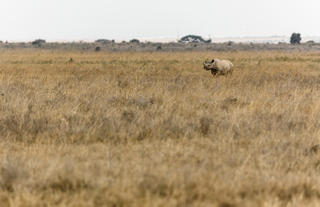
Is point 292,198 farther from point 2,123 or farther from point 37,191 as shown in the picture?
point 2,123

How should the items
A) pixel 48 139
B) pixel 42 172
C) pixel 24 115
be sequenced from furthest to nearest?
1. pixel 24 115
2. pixel 48 139
3. pixel 42 172

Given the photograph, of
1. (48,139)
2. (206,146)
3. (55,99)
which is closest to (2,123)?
(48,139)

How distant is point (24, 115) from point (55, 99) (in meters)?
1.89

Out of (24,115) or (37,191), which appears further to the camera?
(24,115)

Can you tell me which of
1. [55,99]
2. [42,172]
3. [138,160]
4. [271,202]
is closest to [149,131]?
[138,160]

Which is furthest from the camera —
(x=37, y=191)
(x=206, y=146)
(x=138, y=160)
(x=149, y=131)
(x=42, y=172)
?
(x=149, y=131)

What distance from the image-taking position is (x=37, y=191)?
10.9 feet

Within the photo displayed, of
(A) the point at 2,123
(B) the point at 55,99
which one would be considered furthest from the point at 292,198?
(B) the point at 55,99

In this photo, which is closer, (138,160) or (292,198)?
(292,198)

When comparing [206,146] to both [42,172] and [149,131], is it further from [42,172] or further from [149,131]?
[42,172]

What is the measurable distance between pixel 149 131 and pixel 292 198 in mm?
2674

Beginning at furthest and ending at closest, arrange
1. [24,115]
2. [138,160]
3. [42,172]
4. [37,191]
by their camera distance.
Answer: [24,115] < [138,160] < [42,172] < [37,191]

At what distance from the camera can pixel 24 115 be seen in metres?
6.11

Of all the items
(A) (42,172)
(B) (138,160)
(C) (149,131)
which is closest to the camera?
(A) (42,172)
